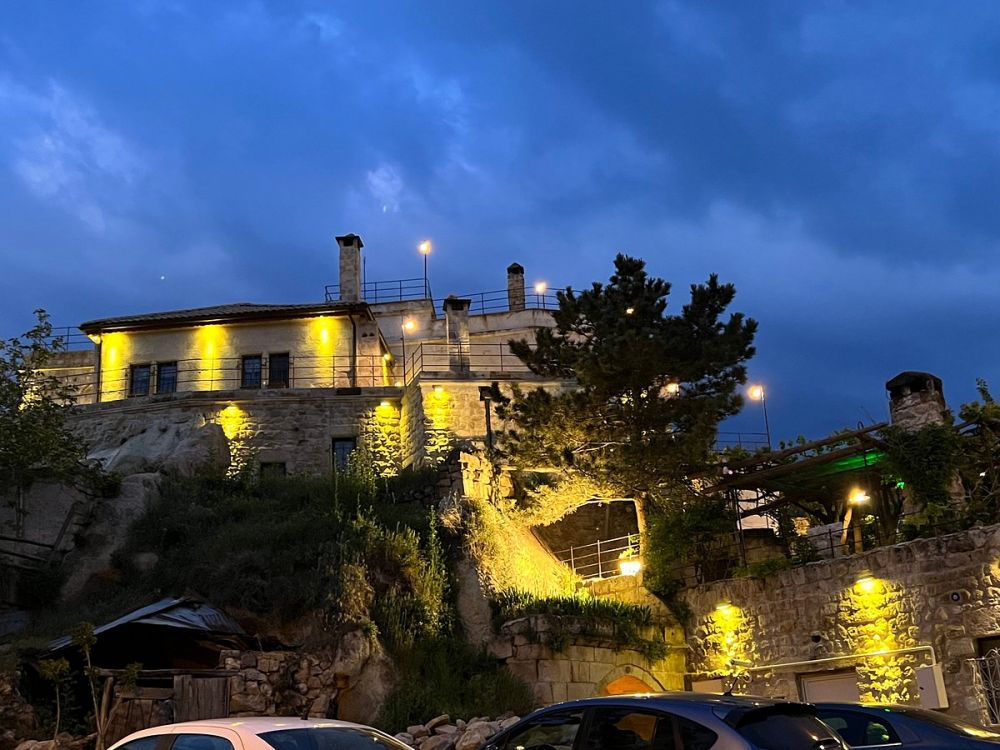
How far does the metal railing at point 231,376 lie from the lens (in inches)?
1248

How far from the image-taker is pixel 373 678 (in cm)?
1583

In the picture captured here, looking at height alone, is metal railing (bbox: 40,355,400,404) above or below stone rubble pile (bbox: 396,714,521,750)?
above

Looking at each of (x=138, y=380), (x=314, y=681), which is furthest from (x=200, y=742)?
(x=138, y=380)

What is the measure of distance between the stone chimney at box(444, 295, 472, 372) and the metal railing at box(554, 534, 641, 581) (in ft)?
34.6

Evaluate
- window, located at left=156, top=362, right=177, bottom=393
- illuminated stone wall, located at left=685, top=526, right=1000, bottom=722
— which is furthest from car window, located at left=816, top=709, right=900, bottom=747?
window, located at left=156, top=362, right=177, bottom=393

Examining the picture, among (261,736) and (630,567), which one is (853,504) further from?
(261,736)

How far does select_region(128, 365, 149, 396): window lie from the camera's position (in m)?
32.1

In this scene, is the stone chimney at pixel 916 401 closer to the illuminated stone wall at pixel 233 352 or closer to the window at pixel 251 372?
the illuminated stone wall at pixel 233 352

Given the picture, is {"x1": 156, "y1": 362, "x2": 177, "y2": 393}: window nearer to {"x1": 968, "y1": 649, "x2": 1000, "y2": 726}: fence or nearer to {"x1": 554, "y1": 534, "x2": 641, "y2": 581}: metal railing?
{"x1": 554, "y1": 534, "x2": 641, "y2": 581}: metal railing

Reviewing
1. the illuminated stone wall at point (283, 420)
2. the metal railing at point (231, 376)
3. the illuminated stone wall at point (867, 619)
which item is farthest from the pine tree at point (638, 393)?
the metal railing at point (231, 376)

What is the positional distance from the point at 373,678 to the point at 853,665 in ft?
27.5

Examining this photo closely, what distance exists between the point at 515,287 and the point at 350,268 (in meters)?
7.34

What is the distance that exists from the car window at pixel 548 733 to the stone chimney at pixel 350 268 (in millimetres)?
29379

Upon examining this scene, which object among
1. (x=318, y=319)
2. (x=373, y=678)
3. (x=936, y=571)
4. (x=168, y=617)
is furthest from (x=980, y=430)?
(x=318, y=319)
